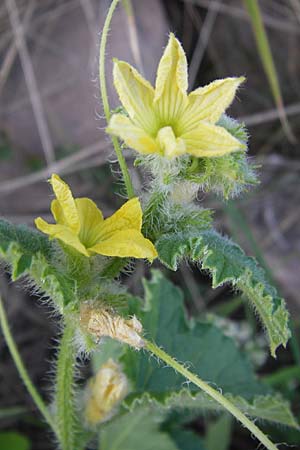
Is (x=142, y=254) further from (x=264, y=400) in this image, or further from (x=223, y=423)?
(x=223, y=423)

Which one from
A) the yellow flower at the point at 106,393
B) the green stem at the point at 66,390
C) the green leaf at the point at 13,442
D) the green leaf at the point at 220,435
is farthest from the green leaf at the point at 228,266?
the green leaf at the point at 13,442

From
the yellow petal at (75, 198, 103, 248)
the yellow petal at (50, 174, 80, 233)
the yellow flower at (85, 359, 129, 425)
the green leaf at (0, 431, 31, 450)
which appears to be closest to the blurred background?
the green leaf at (0, 431, 31, 450)

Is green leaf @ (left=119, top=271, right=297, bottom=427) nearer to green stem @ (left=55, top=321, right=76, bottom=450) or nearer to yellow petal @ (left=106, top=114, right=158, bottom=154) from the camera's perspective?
green stem @ (left=55, top=321, right=76, bottom=450)

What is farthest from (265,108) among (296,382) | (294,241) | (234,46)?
(296,382)

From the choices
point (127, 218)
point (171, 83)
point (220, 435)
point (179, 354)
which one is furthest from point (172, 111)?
point (220, 435)

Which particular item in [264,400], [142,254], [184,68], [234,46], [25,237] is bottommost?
[264,400]

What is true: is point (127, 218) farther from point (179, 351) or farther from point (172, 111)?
point (179, 351)

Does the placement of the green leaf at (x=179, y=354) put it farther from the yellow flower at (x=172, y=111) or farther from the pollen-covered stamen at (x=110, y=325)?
the yellow flower at (x=172, y=111)
